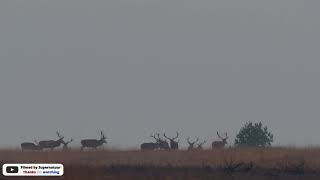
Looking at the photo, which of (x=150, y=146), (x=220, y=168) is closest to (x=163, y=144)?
(x=150, y=146)

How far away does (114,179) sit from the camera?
3478 cm

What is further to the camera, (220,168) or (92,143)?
(92,143)

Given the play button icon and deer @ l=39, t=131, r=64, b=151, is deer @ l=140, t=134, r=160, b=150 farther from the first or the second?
the play button icon

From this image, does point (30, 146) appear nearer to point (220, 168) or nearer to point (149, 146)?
point (149, 146)

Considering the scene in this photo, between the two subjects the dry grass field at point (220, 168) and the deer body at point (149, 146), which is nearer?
the dry grass field at point (220, 168)

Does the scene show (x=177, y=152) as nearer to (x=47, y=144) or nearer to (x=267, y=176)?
(x=47, y=144)

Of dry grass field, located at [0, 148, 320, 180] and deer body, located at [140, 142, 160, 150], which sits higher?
deer body, located at [140, 142, 160, 150]

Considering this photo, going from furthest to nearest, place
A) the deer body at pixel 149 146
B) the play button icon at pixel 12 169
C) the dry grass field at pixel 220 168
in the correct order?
the deer body at pixel 149 146
the dry grass field at pixel 220 168
the play button icon at pixel 12 169

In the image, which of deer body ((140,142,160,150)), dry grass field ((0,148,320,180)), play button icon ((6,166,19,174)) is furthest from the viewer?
deer body ((140,142,160,150))

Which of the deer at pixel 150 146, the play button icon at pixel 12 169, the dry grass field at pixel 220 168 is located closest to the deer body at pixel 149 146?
the deer at pixel 150 146

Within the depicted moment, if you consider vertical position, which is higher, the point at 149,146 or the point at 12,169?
the point at 149,146

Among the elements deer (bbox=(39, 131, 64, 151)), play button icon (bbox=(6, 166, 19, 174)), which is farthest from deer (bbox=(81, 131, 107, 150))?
play button icon (bbox=(6, 166, 19, 174))

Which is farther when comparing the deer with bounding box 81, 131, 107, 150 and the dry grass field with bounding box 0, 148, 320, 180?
the deer with bounding box 81, 131, 107, 150

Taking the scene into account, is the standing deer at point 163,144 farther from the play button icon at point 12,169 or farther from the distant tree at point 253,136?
the play button icon at point 12,169
